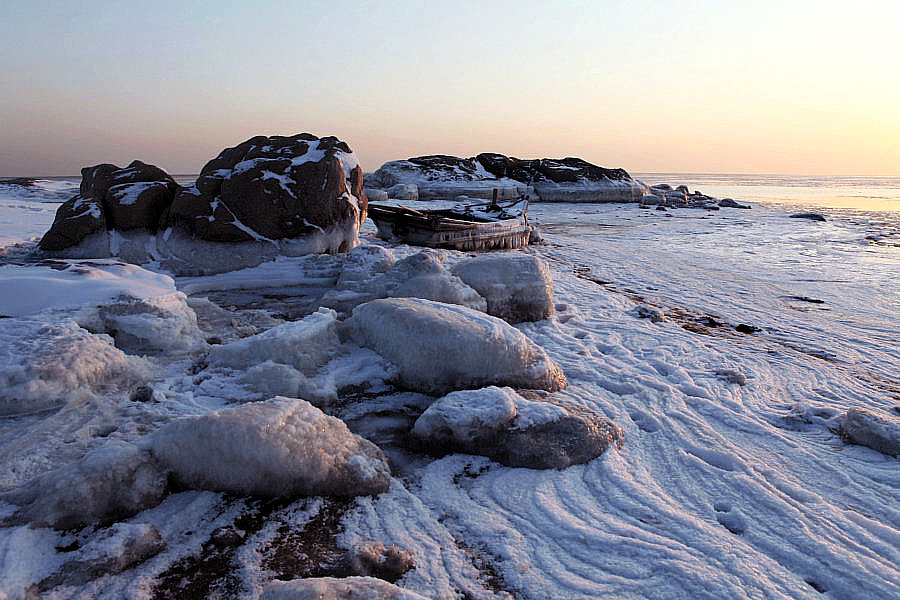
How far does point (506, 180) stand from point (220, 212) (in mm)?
32632

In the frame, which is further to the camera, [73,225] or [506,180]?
[506,180]

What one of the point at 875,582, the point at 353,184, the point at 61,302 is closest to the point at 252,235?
the point at 353,184

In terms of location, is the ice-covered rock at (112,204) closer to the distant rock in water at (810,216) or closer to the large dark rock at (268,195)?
the large dark rock at (268,195)

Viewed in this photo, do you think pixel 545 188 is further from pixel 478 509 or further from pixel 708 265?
pixel 478 509

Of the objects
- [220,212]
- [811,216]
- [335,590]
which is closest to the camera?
[335,590]

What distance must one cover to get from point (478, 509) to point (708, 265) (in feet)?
35.6

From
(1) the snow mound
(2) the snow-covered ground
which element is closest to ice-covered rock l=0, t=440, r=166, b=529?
(2) the snow-covered ground

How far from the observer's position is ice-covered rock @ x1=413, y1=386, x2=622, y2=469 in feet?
10.7

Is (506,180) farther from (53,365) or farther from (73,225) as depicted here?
(53,365)

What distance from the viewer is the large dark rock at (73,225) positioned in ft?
26.4

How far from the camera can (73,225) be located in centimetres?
809

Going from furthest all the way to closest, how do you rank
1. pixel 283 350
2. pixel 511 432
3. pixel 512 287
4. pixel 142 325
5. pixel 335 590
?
pixel 512 287, pixel 142 325, pixel 283 350, pixel 511 432, pixel 335 590

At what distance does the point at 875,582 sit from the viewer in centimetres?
241

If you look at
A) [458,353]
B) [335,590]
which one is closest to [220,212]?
[458,353]
